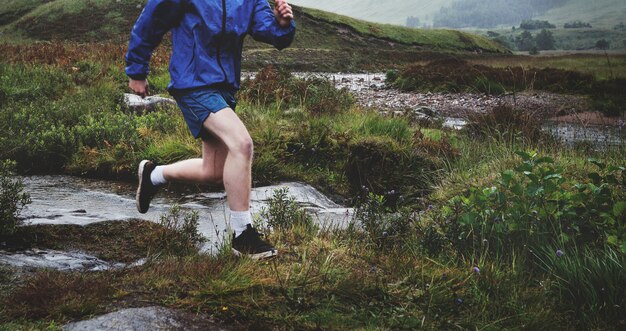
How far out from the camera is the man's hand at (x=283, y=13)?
437 cm

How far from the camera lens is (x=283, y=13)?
4391 millimetres

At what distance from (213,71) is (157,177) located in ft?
5.20

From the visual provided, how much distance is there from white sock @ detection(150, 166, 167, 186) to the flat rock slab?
2146 millimetres

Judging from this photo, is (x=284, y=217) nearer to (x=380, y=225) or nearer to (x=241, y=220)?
(x=380, y=225)

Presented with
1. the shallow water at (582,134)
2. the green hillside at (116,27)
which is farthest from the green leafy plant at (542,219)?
the green hillside at (116,27)

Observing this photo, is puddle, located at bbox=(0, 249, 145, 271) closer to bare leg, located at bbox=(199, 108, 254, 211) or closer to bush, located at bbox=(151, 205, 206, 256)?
bush, located at bbox=(151, 205, 206, 256)

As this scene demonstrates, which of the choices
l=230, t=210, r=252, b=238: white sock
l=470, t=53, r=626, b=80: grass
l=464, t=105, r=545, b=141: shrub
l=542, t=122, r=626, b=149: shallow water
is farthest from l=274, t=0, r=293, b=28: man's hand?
l=470, t=53, r=626, b=80: grass

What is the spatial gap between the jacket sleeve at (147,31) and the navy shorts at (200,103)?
0.34 m

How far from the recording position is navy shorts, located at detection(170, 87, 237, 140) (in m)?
4.08

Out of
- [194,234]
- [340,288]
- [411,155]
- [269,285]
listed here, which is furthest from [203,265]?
[411,155]

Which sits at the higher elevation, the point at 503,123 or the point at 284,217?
the point at 284,217

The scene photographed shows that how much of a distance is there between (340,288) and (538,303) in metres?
1.23

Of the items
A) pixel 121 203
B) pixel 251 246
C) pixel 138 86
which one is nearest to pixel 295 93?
pixel 121 203

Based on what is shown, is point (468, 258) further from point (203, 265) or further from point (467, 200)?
point (203, 265)
